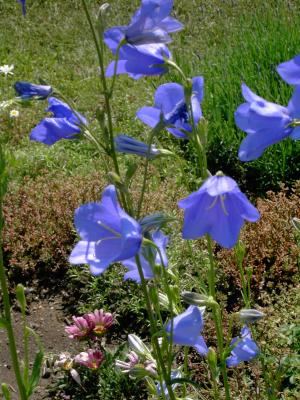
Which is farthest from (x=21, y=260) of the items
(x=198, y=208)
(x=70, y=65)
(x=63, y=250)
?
(x=70, y=65)

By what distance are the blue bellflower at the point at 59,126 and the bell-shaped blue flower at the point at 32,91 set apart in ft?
0.15

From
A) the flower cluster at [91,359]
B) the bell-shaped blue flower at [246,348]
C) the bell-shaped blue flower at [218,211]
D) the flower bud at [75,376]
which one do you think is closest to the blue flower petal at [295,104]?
the bell-shaped blue flower at [218,211]

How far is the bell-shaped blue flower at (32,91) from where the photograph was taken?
59.3 inches

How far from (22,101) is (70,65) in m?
5.29

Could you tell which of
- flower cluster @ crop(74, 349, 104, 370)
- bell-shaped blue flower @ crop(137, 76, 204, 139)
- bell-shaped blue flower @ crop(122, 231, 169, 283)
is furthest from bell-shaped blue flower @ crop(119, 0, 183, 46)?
flower cluster @ crop(74, 349, 104, 370)

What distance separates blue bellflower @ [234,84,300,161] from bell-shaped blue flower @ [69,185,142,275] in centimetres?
26

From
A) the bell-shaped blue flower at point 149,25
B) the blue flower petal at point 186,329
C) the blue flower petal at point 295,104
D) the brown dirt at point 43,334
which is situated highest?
the bell-shaped blue flower at point 149,25

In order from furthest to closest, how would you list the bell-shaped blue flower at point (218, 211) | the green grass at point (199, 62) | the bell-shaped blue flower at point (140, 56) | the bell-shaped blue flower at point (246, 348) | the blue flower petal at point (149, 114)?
the green grass at point (199, 62) < the bell-shaped blue flower at point (246, 348) < the blue flower petal at point (149, 114) < the bell-shaped blue flower at point (140, 56) < the bell-shaped blue flower at point (218, 211)

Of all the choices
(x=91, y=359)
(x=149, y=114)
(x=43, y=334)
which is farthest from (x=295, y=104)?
(x=43, y=334)

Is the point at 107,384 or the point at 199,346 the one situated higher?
the point at 199,346

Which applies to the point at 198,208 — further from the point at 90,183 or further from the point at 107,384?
the point at 90,183

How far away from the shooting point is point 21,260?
3.63 meters

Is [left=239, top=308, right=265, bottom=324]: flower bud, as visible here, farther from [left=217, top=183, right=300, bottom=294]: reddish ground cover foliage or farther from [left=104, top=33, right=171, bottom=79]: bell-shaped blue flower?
[left=217, top=183, right=300, bottom=294]: reddish ground cover foliage

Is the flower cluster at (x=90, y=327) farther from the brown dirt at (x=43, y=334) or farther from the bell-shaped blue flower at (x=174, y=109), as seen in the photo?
the bell-shaped blue flower at (x=174, y=109)
